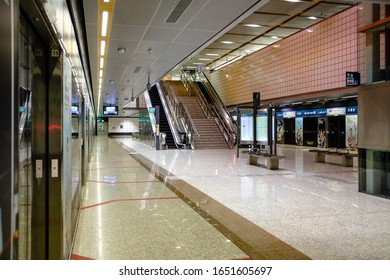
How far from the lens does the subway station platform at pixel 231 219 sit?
131 inches

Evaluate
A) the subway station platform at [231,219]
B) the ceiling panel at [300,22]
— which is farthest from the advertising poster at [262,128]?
the ceiling panel at [300,22]

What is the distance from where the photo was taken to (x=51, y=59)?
2504 mm

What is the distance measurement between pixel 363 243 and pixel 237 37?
1562 cm

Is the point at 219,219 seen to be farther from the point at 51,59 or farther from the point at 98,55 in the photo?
the point at 98,55

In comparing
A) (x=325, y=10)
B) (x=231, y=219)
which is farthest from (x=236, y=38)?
(x=231, y=219)

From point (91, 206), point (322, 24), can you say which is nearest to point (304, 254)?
point (91, 206)

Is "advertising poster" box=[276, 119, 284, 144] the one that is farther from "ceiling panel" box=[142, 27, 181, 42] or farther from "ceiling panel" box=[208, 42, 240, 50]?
"ceiling panel" box=[142, 27, 181, 42]

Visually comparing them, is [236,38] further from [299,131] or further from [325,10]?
[299,131]

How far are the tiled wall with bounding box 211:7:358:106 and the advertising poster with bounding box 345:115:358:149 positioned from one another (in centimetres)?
275

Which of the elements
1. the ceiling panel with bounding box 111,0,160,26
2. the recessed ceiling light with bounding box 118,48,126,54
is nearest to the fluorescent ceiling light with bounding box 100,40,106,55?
the recessed ceiling light with bounding box 118,48,126,54

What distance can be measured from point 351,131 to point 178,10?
1315 cm

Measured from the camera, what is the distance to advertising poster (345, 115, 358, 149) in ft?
53.5

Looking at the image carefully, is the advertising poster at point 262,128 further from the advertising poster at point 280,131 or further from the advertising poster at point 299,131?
the advertising poster at point 280,131

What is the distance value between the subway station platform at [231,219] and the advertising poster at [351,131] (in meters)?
9.38
